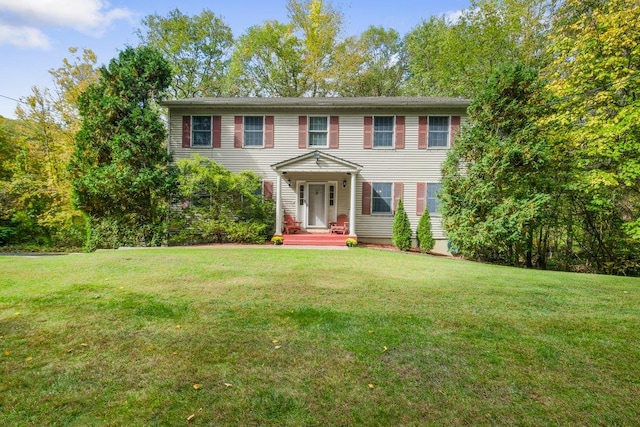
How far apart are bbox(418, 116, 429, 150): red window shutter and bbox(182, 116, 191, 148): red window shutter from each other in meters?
9.78

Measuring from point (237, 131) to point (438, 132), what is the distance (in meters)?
8.51

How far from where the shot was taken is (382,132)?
1339 cm

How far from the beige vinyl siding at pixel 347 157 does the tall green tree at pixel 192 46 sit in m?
12.4

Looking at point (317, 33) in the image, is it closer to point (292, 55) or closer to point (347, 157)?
point (292, 55)

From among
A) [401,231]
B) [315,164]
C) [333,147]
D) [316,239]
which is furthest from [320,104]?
[401,231]

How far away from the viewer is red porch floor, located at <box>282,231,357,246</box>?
11.8m

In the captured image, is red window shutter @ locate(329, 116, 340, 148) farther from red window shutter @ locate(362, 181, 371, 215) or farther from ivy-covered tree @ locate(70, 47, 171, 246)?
ivy-covered tree @ locate(70, 47, 171, 246)

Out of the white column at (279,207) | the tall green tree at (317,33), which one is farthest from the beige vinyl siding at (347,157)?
the tall green tree at (317,33)

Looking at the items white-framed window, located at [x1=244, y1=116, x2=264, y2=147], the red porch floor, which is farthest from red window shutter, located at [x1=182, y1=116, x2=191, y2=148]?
the red porch floor

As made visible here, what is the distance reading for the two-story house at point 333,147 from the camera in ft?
43.3

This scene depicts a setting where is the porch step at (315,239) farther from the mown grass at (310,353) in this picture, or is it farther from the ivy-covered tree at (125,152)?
the mown grass at (310,353)

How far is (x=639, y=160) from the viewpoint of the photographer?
28.3 ft

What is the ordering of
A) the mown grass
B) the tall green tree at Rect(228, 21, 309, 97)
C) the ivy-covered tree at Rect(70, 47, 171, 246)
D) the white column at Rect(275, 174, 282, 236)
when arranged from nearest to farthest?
the mown grass, the ivy-covered tree at Rect(70, 47, 171, 246), the white column at Rect(275, 174, 282, 236), the tall green tree at Rect(228, 21, 309, 97)

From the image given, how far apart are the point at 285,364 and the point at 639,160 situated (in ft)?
36.6
